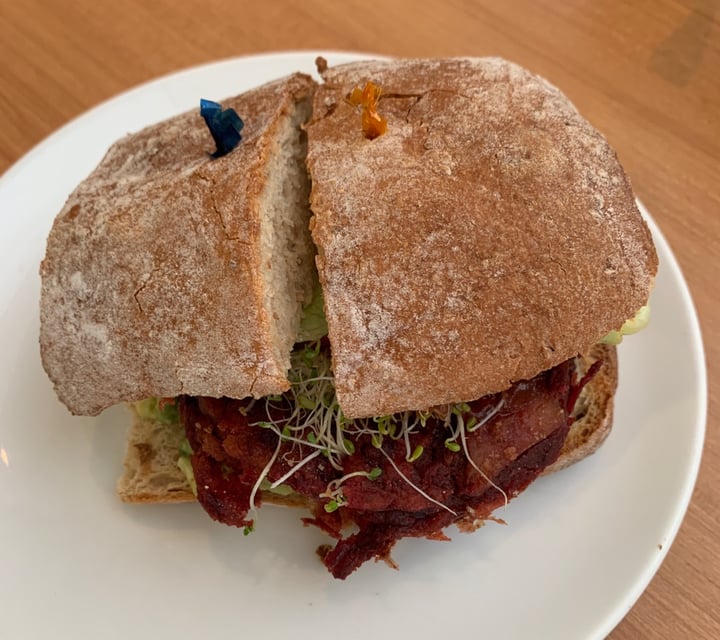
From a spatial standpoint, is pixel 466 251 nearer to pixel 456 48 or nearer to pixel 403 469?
pixel 403 469

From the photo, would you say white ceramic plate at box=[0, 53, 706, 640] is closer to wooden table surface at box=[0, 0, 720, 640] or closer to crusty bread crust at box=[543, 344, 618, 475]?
crusty bread crust at box=[543, 344, 618, 475]

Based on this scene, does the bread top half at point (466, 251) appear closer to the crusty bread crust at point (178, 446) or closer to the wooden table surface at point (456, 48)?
the crusty bread crust at point (178, 446)

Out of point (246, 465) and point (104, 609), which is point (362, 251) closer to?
point (246, 465)

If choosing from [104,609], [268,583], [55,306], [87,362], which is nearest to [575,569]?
[268,583]

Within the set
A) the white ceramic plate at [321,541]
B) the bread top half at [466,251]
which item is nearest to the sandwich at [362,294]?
the bread top half at [466,251]

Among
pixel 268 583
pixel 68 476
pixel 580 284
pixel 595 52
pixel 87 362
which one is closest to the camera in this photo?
pixel 580 284

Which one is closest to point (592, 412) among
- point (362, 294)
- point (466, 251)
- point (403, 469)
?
point (403, 469)

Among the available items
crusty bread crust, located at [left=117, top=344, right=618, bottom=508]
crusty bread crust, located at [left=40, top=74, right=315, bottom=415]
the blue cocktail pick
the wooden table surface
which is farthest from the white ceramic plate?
the blue cocktail pick

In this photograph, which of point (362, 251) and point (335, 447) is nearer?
point (362, 251)
